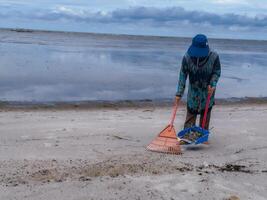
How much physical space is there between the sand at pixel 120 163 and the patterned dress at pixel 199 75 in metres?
0.72

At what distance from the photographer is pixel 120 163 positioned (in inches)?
253

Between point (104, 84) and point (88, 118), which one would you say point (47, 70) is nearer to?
point (104, 84)

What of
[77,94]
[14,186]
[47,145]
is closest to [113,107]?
[77,94]

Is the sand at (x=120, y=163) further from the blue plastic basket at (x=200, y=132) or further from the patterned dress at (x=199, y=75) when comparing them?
the patterned dress at (x=199, y=75)

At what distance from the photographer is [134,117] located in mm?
11188

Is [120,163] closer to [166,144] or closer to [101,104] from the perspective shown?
[166,144]

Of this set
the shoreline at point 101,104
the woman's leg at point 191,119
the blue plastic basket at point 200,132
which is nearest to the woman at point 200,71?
the woman's leg at point 191,119

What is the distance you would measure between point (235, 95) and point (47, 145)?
458 inches

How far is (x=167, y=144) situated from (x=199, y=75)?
115 cm

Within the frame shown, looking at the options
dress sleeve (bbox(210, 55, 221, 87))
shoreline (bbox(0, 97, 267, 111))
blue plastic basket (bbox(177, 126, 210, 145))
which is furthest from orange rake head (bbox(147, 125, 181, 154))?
shoreline (bbox(0, 97, 267, 111))

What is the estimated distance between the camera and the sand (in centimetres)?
536

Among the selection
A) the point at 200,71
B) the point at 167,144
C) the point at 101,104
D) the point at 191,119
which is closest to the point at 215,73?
the point at 200,71

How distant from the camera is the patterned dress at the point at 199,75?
741 cm

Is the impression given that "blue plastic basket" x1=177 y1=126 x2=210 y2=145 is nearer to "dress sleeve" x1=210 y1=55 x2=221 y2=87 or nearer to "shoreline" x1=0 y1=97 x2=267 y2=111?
"dress sleeve" x1=210 y1=55 x2=221 y2=87
